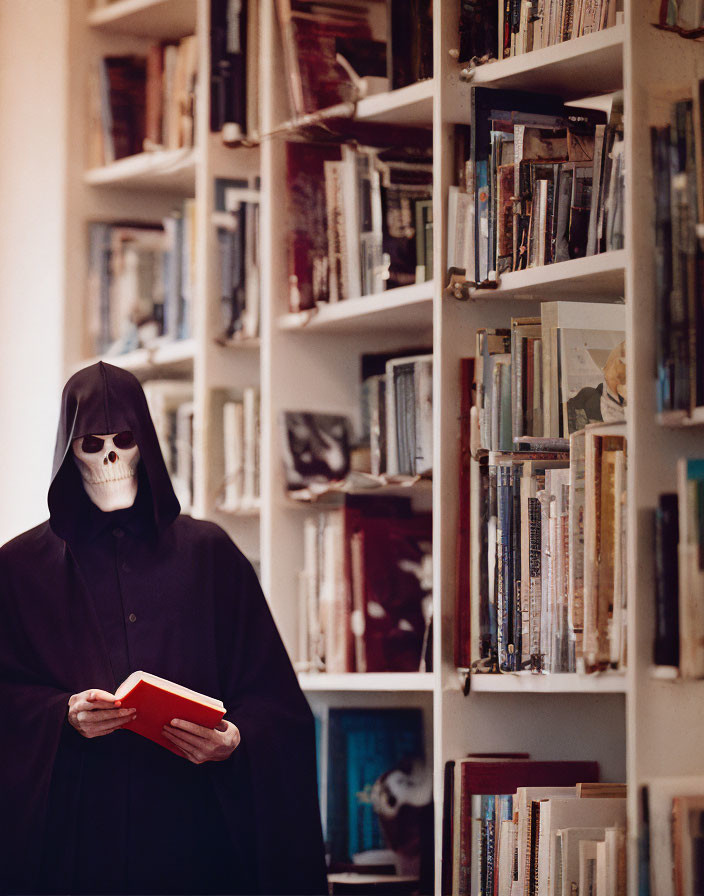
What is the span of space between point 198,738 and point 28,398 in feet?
6.21

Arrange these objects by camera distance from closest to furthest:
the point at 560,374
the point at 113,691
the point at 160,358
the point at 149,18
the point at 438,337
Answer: the point at 113,691 → the point at 560,374 → the point at 438,337 → the point at 160,358 → the point at 149,18

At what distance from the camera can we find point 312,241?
130 inches

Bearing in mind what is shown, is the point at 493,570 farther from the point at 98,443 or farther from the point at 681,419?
the point at 98,443

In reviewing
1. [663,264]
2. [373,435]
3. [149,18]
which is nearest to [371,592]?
[373,435]

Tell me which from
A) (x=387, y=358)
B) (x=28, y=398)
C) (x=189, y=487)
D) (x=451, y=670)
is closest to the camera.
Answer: (x=451, y=670)

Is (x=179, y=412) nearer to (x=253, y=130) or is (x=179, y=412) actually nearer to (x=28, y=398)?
(x=28, y=398)

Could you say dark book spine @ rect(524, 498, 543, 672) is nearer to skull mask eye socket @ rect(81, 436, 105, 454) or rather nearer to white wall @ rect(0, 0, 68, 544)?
skull mask eye socket @ rect(81, 436, 105, 454)

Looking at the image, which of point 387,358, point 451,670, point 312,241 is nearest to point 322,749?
point 451,670

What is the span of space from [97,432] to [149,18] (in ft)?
6.11

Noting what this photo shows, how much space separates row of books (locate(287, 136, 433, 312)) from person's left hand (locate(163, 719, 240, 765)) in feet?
3.73

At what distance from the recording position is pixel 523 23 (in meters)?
2.75

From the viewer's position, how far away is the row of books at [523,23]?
2.64 meters

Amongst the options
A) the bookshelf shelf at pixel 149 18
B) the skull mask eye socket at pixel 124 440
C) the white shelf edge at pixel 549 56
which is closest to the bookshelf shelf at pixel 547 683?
the skull mask eye socket at pixel 124 440

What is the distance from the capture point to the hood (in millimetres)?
2535
